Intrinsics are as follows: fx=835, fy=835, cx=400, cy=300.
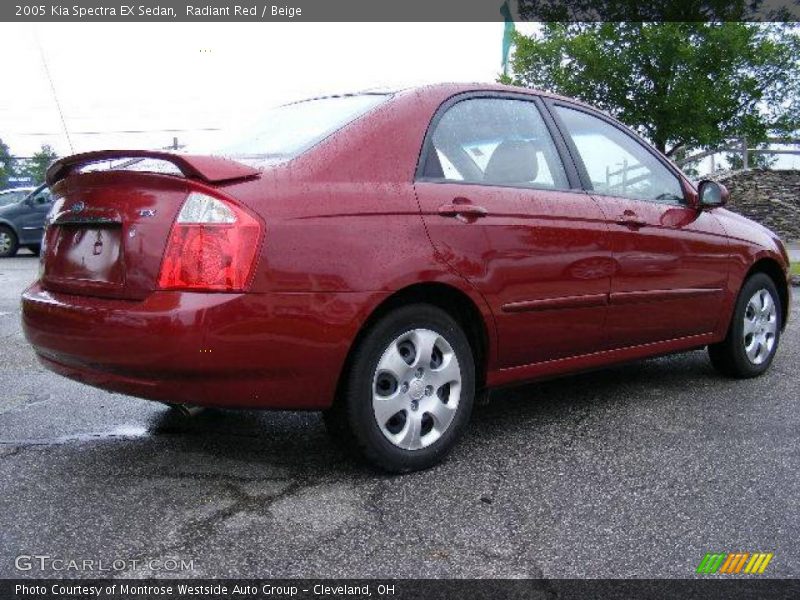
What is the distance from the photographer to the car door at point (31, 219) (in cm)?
1847

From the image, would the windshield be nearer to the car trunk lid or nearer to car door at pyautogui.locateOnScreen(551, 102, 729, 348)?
the car trunk lid

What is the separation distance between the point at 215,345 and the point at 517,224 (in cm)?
145

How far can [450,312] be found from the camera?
3.45 metres

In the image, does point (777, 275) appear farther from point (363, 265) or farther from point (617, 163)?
point (363, 265)

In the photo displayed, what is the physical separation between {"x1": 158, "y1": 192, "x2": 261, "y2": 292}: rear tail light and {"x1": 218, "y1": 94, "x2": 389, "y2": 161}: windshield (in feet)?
1.29

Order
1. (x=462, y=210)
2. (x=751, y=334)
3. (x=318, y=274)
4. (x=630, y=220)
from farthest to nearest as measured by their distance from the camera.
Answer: (x=751, y=334)
(x=630, y=220)
(x=462, y=210)
(x=318, y=274)

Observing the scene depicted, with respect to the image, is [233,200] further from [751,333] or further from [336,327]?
[751,333]

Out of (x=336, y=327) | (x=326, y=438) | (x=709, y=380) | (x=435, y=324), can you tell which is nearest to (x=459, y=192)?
(x=435, y=324)

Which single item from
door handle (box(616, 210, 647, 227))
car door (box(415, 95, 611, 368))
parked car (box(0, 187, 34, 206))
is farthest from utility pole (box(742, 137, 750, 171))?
car door (box(415, 95, 611, 368))

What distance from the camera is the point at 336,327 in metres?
2.96

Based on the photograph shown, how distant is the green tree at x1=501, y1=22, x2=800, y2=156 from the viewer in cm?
2836

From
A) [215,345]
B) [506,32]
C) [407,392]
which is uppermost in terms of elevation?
[506,32]

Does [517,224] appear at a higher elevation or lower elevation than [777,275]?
higher

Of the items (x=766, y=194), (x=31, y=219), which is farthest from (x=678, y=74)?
(x=31, y=219)
